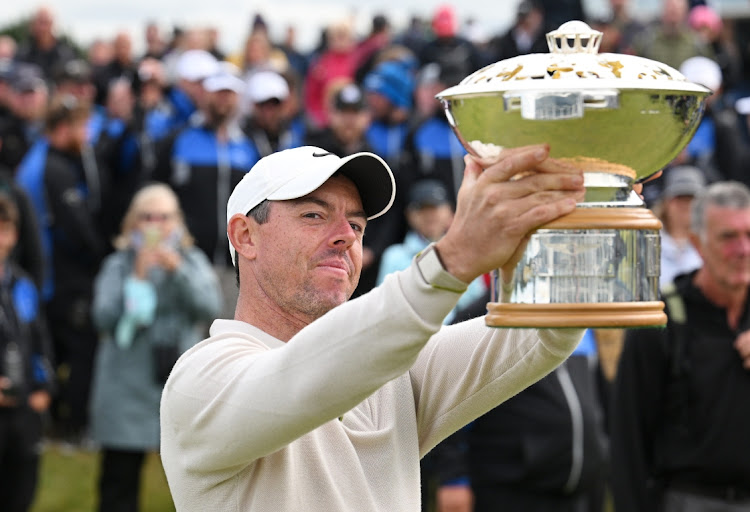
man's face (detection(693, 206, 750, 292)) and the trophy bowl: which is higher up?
the trophy bowl

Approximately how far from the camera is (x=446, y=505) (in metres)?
7.10

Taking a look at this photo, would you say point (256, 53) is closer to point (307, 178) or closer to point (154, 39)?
point (154, 39)

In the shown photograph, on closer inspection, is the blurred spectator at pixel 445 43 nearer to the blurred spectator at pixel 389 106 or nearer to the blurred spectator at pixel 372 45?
the blurred spectator at pixel 372 45

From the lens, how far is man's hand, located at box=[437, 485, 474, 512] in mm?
7062

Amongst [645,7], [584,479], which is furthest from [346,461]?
[645,7]

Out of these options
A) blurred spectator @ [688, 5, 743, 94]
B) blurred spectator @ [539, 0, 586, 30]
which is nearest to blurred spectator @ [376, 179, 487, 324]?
blurred spectator @ [539, 0, 586, 30]

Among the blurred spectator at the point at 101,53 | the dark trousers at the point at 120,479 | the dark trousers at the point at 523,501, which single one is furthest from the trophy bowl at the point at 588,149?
the blurred spectator at the point at 101,53

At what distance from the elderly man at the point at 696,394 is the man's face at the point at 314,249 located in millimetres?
2935

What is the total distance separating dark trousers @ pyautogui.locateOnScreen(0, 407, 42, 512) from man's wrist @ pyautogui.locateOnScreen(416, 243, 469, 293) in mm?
5526

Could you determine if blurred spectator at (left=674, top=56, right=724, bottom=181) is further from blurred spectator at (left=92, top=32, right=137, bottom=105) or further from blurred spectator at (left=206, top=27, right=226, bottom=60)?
blurred spectator at (left=92, top=32, right=137, bottom=105)

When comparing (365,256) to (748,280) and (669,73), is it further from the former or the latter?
(669,73)

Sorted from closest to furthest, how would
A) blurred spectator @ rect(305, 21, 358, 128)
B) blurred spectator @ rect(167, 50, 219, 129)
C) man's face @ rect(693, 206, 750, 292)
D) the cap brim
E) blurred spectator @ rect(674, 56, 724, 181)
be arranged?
the cap brim
man's face @ rect(693, 206, 750, 292)
blurred spectator @ rect(674, 56, 724, 181)
blurred spectator @ rect(167, 50, 219, 129)
blurred spectator @ rect(305, 21, 358, 128)

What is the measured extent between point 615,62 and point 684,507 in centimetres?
379

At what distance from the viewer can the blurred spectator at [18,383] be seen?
7395mm
